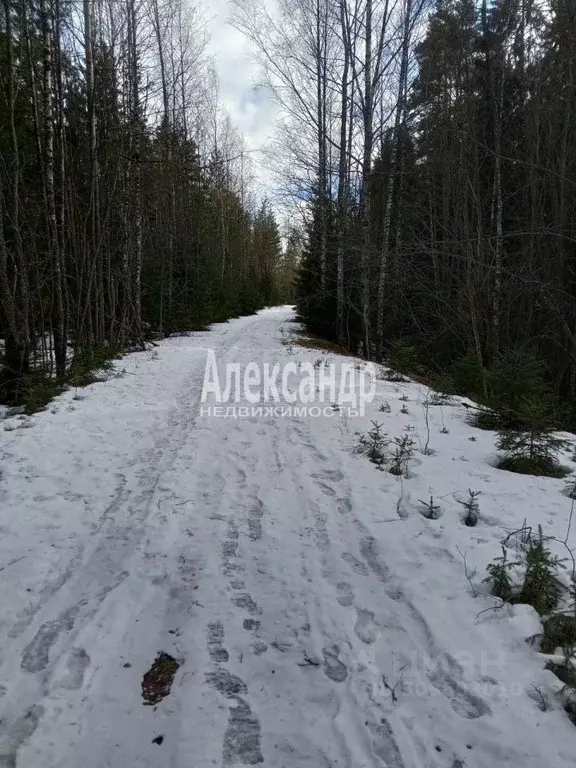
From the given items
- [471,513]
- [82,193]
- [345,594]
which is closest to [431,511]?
[471,513]

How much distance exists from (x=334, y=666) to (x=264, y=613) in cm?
53

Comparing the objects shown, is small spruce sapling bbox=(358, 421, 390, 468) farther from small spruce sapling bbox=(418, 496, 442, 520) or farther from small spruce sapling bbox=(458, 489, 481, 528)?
small spruce sapling bbox=(458, 489, 481, 528)

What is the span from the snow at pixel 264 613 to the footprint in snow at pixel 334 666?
0.01m

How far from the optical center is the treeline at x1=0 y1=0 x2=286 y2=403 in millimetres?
7293

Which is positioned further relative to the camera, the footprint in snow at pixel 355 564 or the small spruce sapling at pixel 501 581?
the footprint in snow at pixel 355 564

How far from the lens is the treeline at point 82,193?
7293 millimetres

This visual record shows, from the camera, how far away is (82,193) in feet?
34.1

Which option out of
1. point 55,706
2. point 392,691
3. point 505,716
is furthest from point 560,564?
point 55,706

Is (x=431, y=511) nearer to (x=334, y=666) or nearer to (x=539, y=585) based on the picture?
(x=539, y=585)

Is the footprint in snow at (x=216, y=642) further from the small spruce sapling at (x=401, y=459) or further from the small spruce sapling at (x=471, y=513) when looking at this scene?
the small spruce sapling at (x=401, y=459)

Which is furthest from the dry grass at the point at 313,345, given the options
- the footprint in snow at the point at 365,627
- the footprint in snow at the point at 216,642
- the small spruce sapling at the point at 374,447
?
the footprint in snow at the point at 216,642

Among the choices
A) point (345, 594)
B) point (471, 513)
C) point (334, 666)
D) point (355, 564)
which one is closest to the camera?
point (334, 666)

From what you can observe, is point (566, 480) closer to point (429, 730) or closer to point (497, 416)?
point (497, 416)

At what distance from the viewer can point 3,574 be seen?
283cm
